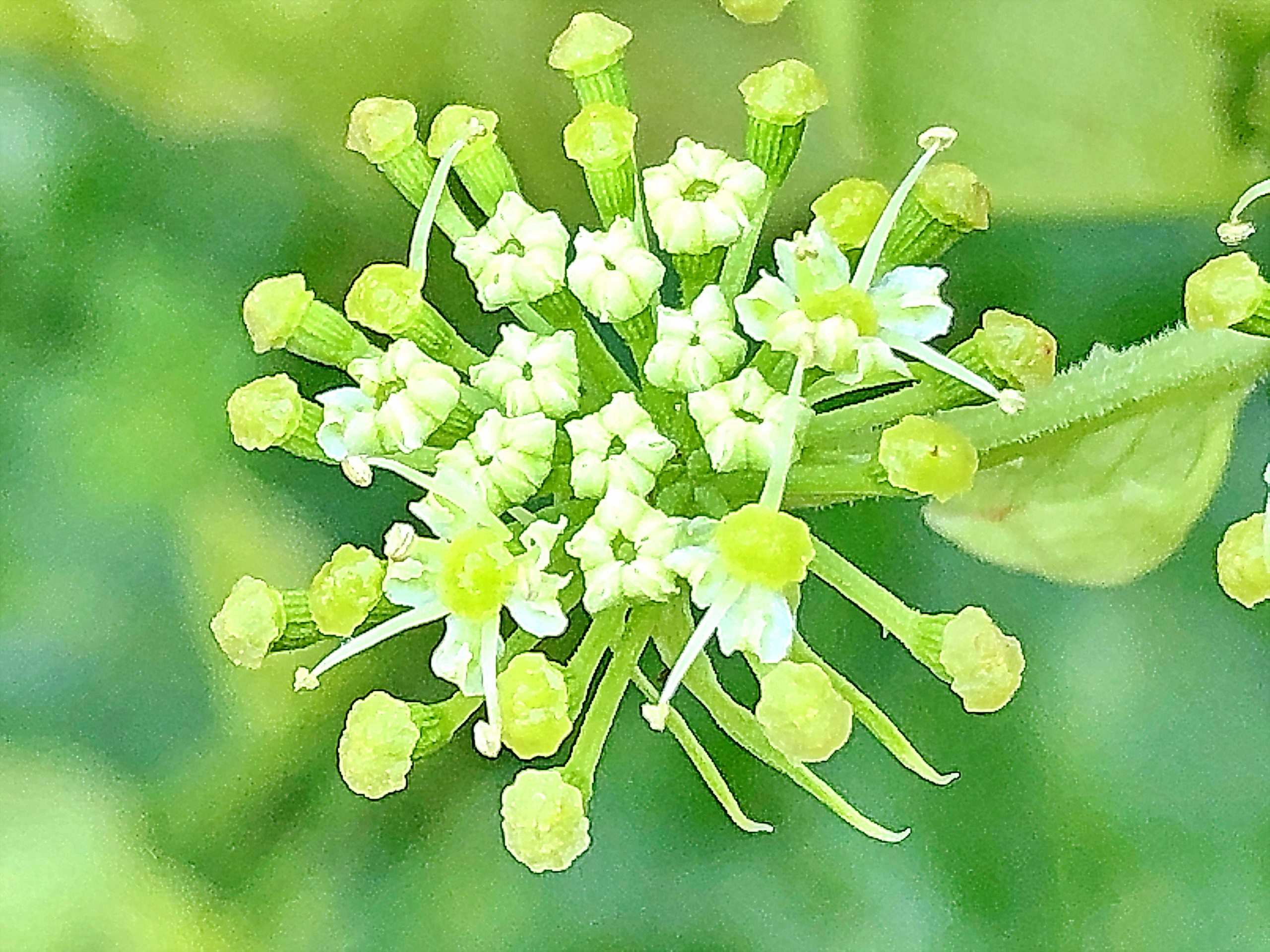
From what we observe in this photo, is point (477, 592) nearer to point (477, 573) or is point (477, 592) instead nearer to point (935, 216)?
point (477, 573)

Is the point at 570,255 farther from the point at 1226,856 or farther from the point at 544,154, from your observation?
the point at 1226,856

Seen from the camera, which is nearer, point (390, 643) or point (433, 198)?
point (433, 198)

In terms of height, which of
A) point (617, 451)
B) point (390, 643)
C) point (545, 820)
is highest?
point (617, 451)

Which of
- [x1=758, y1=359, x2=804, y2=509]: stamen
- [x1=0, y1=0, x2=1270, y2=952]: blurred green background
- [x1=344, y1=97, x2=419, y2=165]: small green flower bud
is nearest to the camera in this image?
[x1=758, y1=359, x2=804, y2=509]: stamen

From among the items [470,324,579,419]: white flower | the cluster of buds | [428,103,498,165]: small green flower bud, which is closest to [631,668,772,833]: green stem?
the cluster of buds

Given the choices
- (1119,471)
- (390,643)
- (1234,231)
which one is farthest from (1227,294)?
(390,643)

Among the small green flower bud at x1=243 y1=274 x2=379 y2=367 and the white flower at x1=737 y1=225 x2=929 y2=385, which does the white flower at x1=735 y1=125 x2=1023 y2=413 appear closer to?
the white flower at x1=737 y1=225 x2=929 y2=385
